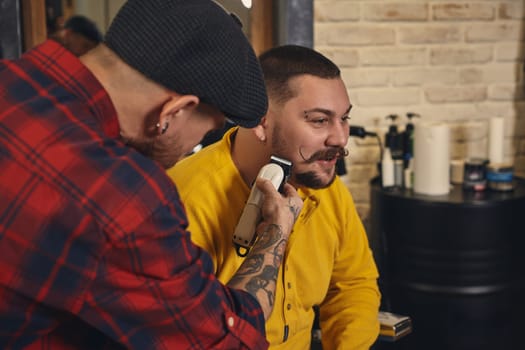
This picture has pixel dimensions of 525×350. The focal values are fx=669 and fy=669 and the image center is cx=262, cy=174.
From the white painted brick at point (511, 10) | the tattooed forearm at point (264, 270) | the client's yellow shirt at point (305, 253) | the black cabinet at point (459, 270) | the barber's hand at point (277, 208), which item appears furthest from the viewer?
the white painted brick at point (511, 10)

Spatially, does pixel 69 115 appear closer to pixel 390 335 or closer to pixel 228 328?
pixel 228 328

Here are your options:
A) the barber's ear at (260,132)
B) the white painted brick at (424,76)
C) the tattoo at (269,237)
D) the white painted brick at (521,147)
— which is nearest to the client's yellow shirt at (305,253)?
the barber's ear at (260,132)

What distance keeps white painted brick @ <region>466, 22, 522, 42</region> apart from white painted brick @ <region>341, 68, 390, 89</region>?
0.36 m

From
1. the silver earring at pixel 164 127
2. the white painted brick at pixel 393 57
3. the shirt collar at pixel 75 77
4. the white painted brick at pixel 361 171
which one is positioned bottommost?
the white painted brick at pixel 361 171

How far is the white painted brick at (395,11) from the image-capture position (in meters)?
2.45

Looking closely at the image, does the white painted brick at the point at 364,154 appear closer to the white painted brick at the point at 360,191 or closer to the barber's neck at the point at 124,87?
the white painted brick at the point at 360,191

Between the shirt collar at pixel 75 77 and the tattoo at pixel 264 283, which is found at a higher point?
the shirt collar at pixel 75 77

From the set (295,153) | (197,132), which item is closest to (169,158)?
(197,132)

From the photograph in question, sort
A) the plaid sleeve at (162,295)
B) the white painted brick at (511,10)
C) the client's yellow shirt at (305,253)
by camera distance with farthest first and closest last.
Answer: the white painted brick at (511,10) < the client's yellow shirt at (305,253) < the plaid sleeve at (162,295)

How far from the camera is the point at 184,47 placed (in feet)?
2.97

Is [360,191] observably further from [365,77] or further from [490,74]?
[490,74]

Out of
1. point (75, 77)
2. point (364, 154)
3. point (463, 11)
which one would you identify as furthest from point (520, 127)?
point (75, 77)

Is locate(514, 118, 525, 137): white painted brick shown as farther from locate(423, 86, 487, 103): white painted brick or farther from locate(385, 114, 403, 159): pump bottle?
locate(385, 114, 403, 159): pump bottle

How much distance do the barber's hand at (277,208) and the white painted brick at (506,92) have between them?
1576mm
